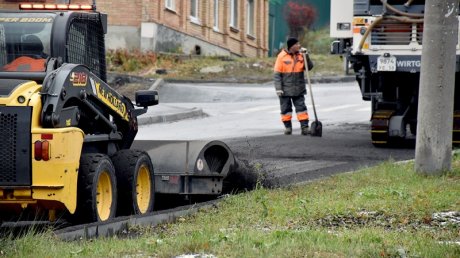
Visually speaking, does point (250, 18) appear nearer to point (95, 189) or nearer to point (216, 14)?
point (216, 14)

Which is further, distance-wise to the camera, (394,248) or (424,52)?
(424,52)

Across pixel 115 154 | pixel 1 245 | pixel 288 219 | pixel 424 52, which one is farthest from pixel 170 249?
pixel 424 52

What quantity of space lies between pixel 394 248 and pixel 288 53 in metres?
13.8

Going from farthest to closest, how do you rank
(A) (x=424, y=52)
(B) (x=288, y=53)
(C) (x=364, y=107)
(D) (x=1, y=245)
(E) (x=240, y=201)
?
(C) (x=364, y=107) < (B) (x=288, y=53) < (A) (x=424, y=52) < (E) (x=240, y=201) < (D) (x=1, y=245)

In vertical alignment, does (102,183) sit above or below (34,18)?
below

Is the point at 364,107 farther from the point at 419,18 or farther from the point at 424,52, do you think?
the point at 424,52

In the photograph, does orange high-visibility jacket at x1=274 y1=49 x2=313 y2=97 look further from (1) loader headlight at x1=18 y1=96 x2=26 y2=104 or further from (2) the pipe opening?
(1) loader headlight at x1=18 y1=96 x2=26 y2=104

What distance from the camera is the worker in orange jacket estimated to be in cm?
2123

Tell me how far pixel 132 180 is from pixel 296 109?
1094 centimetres

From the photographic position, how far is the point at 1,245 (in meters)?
7.66

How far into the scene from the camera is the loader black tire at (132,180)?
10656 mm

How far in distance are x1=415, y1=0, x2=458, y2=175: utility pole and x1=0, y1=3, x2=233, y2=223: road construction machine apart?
2.66m

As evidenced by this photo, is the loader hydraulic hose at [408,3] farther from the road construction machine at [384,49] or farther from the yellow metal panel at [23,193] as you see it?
the yellow metal panel at [23,193]

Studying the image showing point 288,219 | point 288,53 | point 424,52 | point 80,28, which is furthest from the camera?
point 288,53
